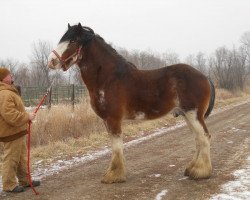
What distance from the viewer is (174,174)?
634 cm

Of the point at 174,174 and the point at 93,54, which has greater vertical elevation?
the point at 93,54

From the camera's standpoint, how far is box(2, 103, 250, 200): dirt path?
530 centimetres

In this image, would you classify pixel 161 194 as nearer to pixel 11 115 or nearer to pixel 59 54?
pixel 11 115

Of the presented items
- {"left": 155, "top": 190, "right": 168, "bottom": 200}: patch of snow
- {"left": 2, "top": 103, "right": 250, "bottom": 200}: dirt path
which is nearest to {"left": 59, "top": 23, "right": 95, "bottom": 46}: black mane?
{"left": 2, "top": 103, "right": 250, "bottom": 200}: dirt path

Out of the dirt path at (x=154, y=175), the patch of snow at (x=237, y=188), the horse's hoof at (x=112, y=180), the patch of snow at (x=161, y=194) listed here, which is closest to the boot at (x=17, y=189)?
the dirt path at (x=154, y=175)

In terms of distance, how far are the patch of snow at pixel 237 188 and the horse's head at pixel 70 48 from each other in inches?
121

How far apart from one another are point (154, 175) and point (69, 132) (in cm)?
519

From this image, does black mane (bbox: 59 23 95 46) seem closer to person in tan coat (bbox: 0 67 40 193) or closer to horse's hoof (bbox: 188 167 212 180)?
person in tan coat (bbox: 0 67 40 193)

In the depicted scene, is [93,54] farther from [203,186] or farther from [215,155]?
[215,155]

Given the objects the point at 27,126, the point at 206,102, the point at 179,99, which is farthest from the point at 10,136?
the point at 206,102

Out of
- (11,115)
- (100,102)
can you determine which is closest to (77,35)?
(100,102)

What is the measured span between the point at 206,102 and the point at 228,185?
1.41 meters

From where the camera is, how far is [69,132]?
11.0m

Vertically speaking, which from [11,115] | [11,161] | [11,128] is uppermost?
[11,115]
